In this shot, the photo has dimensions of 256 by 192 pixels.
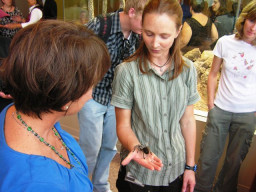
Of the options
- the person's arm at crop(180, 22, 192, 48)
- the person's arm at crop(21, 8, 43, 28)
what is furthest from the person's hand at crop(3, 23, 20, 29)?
the person's arm at crop(180, 22, 192, 48)

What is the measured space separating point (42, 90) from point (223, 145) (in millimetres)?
1703

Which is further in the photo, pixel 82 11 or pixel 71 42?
pixel 82 11

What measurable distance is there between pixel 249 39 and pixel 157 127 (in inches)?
40.5

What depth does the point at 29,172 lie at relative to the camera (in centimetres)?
60

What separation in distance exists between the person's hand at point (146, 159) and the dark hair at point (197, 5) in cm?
169

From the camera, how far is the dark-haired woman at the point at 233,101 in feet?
5.31

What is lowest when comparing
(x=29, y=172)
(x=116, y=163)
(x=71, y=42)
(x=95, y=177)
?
(x=116, y=163)

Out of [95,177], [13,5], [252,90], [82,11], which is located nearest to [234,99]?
[252,90]

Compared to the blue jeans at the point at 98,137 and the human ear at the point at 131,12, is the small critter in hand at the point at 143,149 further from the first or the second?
the human ear at the point at 131,12

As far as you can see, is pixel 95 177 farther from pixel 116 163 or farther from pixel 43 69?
pixel 43 69

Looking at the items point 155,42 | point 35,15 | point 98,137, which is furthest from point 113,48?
point 35,15

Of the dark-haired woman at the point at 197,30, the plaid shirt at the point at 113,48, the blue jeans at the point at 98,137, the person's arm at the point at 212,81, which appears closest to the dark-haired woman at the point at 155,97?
the plaid shirt at the point at 113,48

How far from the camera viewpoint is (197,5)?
86.0 inches

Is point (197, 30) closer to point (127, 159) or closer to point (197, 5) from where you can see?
point (197, 5)
